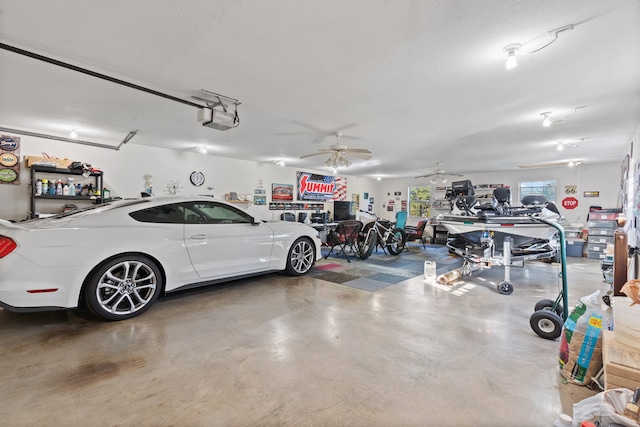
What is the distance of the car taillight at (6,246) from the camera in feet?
7.51

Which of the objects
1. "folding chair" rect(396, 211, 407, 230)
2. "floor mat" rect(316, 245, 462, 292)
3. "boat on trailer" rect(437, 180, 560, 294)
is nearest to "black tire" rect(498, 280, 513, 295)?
"boat on trailer" rect(437, 180, 560, 294)

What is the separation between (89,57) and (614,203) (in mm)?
11169

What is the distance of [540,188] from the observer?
8.72 metres

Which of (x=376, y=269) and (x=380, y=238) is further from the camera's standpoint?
(x=380, y=238)

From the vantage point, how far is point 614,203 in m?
7.51

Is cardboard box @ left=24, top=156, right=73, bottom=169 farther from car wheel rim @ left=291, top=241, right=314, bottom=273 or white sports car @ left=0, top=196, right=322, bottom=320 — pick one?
car wheel rim @ left=291, top=241, right=314, bottom=273

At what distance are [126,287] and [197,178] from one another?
412cm

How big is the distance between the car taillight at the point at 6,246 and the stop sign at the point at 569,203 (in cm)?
1141

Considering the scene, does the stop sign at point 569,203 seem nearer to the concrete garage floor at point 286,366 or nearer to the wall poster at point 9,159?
the concrete garage floor at point 286,366

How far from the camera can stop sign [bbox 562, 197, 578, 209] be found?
8.07m

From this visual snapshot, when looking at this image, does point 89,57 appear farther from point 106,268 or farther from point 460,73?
point 460,73

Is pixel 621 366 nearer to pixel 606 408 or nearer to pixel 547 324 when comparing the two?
pixel 606 408

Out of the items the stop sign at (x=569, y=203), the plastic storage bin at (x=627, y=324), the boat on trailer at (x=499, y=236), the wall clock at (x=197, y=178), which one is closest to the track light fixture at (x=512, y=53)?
the plastic storage bin at (x=627, y=324)

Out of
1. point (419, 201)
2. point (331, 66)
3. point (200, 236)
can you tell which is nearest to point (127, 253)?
point (200, 236)
